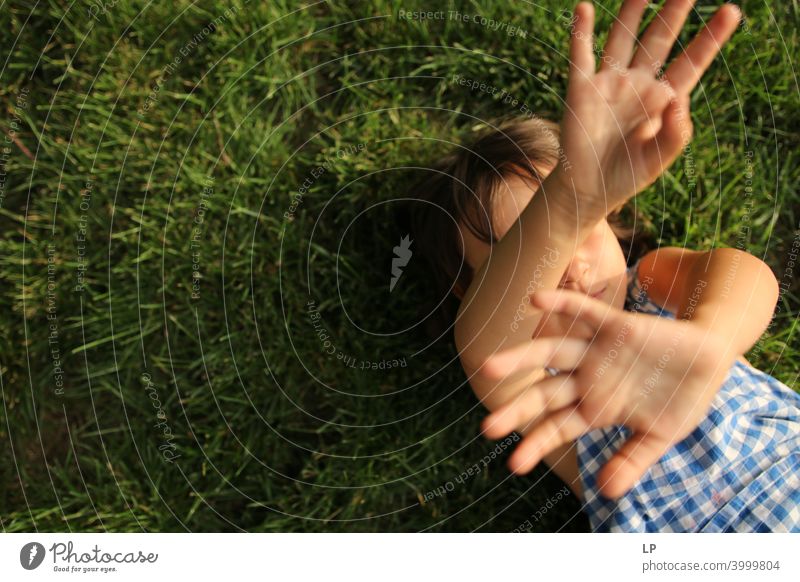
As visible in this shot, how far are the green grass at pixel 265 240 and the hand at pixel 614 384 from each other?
259mm

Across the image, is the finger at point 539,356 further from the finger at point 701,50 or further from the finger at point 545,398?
the finger at point 701,50

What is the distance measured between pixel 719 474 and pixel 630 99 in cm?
41

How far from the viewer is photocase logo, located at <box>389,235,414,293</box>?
0.76m

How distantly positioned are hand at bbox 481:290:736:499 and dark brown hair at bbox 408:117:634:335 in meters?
0.17

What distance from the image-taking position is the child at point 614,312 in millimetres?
456

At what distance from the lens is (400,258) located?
0.76m

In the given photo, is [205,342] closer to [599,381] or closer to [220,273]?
[220,273]

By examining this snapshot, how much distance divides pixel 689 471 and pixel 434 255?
0.34 m
